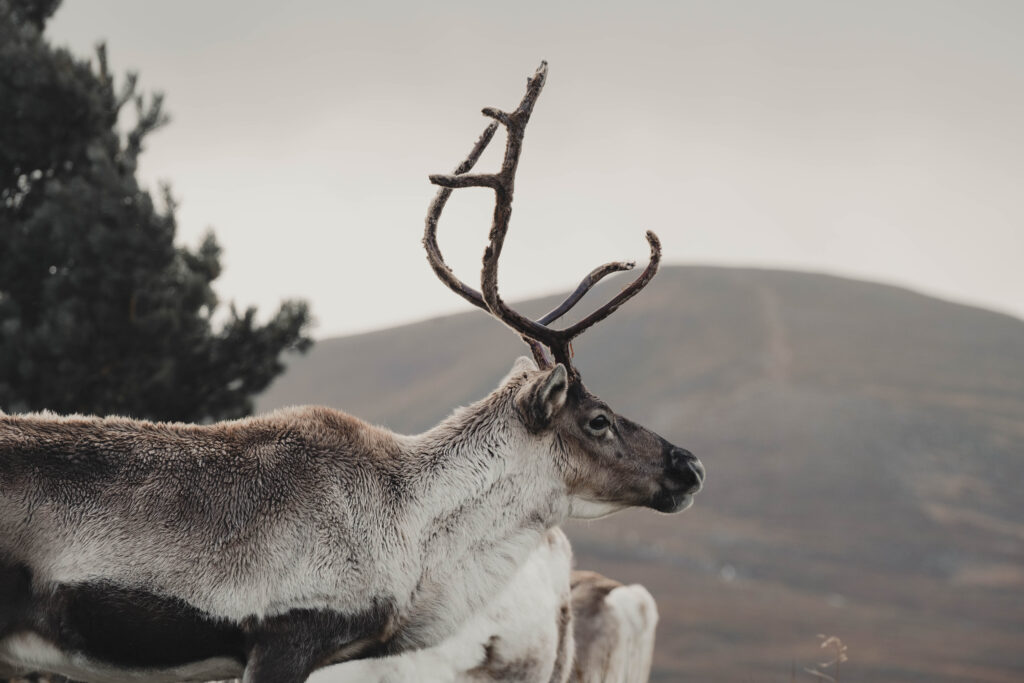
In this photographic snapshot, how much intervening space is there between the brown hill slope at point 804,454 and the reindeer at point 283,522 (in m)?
37.7

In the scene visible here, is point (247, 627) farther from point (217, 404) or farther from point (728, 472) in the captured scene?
point (728, 472)

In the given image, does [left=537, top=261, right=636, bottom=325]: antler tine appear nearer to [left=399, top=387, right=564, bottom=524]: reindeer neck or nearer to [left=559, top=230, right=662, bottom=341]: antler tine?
[left=559, top=230, right=662, bottom=341]: antler tine

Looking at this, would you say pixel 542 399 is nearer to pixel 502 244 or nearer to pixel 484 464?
pixel 484 464

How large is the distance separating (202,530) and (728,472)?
81.0 m

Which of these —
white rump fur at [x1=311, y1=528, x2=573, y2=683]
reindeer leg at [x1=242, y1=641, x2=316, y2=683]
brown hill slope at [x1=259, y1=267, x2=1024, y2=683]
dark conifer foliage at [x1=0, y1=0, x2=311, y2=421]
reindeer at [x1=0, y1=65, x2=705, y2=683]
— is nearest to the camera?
reindeer at [x1=0, y1=65, x2=705, y2=683]

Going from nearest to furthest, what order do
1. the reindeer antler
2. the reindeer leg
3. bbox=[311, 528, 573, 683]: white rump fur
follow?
the reindeer leg → bbox=[311, 528, 573, 683]: white rump fur → the reindeer antler

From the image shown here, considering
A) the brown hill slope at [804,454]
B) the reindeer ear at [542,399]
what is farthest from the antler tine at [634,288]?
the brown hill slope at [804,454]

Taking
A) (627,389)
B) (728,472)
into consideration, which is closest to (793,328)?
(627,389)

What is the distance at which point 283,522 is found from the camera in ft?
18.4

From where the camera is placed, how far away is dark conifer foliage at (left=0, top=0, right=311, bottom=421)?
1602cm

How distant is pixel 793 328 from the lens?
373ft

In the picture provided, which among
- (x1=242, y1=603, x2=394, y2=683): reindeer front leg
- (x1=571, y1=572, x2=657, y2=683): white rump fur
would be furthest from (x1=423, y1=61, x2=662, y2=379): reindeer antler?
(x1=571, y1=572, x2=657, y2=683): white rump fur

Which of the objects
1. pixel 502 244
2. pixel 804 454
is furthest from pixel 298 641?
pixel 804 454

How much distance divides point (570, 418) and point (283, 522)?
1828 mm
